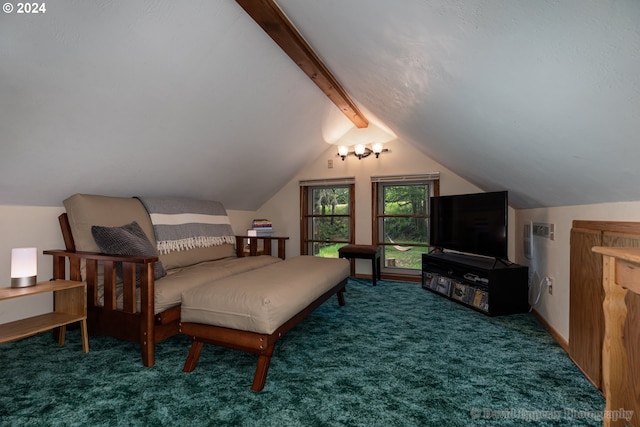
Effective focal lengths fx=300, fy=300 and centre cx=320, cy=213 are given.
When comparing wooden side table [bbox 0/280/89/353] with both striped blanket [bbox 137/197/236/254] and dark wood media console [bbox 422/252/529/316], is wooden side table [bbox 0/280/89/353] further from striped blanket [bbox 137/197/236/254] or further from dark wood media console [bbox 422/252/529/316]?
dark wood media console [bbox 422/252/529/316]

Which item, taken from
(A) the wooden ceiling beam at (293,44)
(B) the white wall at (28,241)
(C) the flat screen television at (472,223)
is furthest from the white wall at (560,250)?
(B) the white wall at (28,241)

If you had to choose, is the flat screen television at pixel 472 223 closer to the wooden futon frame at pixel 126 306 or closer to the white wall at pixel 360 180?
the white wall at pixel 360 180

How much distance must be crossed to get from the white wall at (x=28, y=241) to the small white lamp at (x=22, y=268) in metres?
0.50

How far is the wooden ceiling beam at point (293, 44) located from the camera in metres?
1.98

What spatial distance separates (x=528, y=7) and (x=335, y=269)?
2107 millimetres

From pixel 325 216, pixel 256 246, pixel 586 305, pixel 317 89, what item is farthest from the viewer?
pixel 325 216

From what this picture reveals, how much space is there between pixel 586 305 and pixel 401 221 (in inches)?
110

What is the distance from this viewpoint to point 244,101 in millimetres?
2746

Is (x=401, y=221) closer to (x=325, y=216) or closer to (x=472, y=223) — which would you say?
(x=325, y=216)

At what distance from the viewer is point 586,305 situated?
1749 mm

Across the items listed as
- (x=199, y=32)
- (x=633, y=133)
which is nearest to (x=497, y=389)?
(x=633, y=133)

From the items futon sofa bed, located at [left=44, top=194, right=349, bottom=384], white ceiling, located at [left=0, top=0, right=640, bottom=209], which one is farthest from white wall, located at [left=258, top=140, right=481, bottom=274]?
futon sofa bed, located at [left=44, top=194, right=349, bottom=384]

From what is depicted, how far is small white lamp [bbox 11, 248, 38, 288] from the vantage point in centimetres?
186

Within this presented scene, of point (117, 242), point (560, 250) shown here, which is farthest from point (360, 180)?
point (117, 242)
